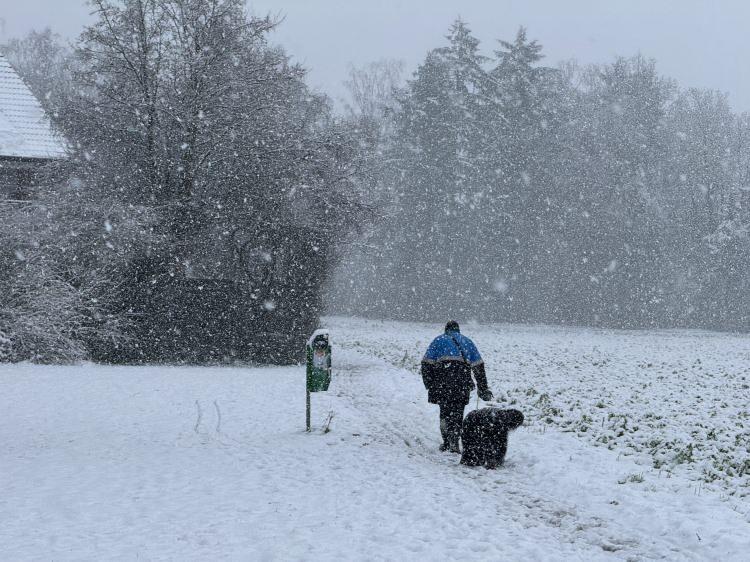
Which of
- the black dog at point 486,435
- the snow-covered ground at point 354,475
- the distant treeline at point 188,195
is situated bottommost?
the snow-covered ground at point 354,475

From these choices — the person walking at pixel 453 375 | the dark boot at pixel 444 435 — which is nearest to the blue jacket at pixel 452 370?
the person walking at pixel 453 375

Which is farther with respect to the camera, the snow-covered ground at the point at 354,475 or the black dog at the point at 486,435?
the black dog at the point at 486,435

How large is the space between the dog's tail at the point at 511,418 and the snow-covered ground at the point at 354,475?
584mm

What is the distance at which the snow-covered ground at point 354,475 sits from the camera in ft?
22.5

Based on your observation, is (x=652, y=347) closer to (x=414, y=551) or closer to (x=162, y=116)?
(x=162, y=116)

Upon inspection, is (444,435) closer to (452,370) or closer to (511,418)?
(452,370)

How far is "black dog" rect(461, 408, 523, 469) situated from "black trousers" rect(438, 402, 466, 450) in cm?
64

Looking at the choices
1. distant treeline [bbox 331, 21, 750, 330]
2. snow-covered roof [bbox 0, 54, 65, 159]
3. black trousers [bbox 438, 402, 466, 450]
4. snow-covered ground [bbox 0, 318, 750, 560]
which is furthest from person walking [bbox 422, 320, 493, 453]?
distant treeline [bbox 331, 21, 750, 330]

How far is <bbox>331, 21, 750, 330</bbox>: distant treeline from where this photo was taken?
174 feet

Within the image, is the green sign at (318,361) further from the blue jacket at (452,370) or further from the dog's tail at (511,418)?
the dog's tail at (511,418)

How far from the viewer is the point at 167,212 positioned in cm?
2402

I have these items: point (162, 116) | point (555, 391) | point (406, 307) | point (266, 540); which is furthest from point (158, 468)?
point (406, 307)

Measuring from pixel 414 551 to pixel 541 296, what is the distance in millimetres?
48814

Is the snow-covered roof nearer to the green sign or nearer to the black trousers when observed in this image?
the green sign
